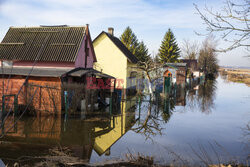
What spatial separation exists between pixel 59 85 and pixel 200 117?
9.52 metres

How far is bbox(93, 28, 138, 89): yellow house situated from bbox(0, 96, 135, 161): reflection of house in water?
11912mm

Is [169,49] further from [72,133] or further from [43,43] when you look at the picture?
[72,133]

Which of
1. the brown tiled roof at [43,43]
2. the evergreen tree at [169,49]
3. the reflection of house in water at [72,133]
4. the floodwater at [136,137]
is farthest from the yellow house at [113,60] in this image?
the evergreen tree at [169,49]

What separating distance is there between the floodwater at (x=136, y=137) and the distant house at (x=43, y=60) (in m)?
1.61

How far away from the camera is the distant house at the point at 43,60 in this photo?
13.2 meters

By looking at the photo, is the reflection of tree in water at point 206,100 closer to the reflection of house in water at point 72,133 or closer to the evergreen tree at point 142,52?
the reflection of house in water at point 72,133

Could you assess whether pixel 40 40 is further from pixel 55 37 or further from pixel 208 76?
pixel 208 76

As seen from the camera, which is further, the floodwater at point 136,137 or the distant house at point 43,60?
the distant house at point 43,60

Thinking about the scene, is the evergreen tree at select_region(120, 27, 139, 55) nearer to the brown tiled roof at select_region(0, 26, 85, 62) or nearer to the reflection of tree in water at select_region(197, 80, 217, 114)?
the reflection of tree in water at select_region(197, 80, 217, 114)

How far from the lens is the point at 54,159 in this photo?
250 inches

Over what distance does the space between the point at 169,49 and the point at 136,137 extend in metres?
53.6

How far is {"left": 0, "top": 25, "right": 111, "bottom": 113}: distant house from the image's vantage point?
13234 mm

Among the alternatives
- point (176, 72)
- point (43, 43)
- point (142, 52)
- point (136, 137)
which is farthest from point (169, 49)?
point (136, 137)

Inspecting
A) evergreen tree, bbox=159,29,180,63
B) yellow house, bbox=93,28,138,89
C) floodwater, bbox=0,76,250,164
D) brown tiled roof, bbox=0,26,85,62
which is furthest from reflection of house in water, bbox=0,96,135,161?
evergreen tree, bbox=159,29,180,63
